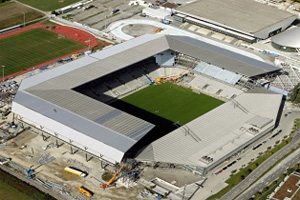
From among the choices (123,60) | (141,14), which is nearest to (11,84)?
(123,60)

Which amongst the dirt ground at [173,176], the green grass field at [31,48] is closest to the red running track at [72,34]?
the green grass field at [31,48]

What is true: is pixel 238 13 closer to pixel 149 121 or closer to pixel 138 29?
pixel 138 29

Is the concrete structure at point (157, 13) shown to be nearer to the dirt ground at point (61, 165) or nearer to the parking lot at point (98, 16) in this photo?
the parking lot at point (98, 16)

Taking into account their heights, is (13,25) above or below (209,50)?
below

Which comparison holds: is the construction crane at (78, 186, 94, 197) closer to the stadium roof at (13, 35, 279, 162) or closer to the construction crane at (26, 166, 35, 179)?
the stadium roof at (13, 35, 279, 162)

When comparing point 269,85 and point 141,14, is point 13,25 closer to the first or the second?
point 141,14

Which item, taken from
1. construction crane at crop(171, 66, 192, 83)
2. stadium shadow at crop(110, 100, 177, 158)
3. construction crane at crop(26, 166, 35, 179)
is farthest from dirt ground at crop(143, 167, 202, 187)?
construction crane at crop(171, 66, 192, 83)

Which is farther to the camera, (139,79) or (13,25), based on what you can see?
(13,25)
